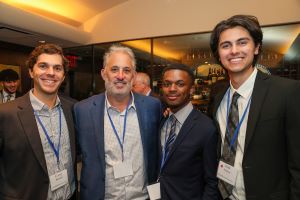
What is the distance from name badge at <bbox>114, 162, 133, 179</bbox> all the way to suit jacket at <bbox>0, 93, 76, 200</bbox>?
0.47m

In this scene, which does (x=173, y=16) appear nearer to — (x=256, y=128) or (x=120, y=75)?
(x=120, y=75)

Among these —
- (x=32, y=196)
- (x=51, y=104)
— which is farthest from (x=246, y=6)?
(x=32, y=196)

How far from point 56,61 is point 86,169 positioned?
843 millimetres

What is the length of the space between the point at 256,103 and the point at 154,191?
943mm

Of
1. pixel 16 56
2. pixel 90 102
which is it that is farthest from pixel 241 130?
pixel 16 56

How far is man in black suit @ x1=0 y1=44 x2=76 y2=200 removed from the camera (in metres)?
1.78

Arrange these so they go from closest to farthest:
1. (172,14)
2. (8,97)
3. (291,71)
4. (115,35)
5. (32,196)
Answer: (32,196) → (8,97) → (291,71) → (172,14) → (115,35)

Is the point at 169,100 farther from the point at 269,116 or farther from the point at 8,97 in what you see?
the point at 8,97

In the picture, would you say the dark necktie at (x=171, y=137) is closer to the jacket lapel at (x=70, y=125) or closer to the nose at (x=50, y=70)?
the jacket lapel at (x=70, y=125)

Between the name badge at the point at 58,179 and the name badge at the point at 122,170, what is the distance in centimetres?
38

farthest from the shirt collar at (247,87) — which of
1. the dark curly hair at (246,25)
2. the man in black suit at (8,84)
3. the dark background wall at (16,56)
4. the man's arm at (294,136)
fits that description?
the dark background wall at (16,56)

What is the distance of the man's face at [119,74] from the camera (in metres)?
A: 2.04

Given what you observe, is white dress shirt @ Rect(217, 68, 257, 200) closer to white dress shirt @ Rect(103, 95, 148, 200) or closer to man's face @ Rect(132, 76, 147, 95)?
white dress shirt @ Rect(103, 95, 148, 200)

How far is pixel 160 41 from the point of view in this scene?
6637mm
